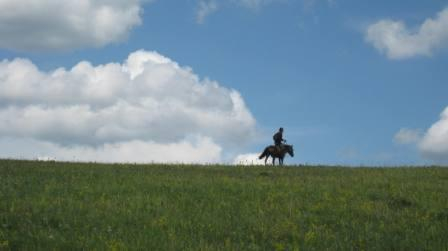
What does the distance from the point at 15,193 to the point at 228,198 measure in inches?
278

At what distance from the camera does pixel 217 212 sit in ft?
55.8

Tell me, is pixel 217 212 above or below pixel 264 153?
below

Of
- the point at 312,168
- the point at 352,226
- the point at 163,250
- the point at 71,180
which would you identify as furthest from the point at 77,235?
the point at 312,168

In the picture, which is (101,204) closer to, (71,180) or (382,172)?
(71,180)

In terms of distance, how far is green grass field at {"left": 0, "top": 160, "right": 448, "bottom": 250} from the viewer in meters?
13.8

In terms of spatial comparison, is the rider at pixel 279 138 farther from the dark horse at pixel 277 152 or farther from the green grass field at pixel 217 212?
the green grass field at pixel 217 212

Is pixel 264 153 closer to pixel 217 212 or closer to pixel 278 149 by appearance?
pixel 278 149

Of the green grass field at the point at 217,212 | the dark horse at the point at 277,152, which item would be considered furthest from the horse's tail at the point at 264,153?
the green grass field at the point at 217,212

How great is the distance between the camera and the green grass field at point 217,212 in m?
13.8

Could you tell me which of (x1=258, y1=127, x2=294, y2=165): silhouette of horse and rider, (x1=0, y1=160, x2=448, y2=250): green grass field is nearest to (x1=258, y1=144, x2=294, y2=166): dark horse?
(x1=258, y1=127, x2=294, y2=165): silhouette of horse and rider

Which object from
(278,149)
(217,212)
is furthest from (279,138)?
(217,212)

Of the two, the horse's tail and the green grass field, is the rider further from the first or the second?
the green grass field

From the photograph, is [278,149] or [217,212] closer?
[217,212]

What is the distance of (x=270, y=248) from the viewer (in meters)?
13.4
